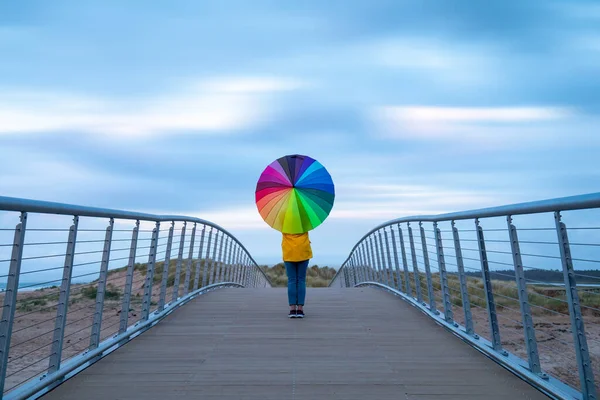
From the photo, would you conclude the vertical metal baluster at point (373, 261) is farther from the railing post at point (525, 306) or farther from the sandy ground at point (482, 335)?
the railing post at point (525, 306)

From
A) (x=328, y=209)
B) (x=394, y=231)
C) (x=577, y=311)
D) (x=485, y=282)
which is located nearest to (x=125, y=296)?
(x=328, y=209)

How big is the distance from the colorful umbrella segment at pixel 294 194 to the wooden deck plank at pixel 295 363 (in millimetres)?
1222

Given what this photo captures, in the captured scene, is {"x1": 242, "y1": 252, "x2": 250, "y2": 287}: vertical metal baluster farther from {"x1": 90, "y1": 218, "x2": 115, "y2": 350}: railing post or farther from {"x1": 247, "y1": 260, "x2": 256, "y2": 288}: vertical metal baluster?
{"x1": 90, "y1": 218, "x2": 115, "y2": 350}: railing post

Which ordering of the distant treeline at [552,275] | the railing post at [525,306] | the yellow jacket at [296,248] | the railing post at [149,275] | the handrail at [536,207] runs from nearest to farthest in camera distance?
1. the handrail at [536,207]
2. the distant treeline at [552,275]
3. the railing post at [525,306]
4. the railing post at [149,275]
5. the yellow jacket at [296,248]

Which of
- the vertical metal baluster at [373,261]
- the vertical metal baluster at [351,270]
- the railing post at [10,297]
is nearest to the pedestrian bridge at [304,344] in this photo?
the railing post at [10,297]

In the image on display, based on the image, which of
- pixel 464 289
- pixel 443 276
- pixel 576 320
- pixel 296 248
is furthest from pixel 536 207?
pixel 296 248

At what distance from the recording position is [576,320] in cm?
361

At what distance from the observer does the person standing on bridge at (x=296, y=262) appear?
7.61 meters

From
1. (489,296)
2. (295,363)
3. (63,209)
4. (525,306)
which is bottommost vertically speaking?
(295,363)

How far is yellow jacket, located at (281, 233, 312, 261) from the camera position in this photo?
7598 mm

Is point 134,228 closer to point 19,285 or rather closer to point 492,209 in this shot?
point 19,285

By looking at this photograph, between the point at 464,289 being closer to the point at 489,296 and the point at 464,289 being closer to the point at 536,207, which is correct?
the point at 489,296

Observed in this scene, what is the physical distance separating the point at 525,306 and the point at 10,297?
11.1 feet

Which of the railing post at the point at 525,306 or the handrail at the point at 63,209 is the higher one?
the handrail at the point at 63,209
